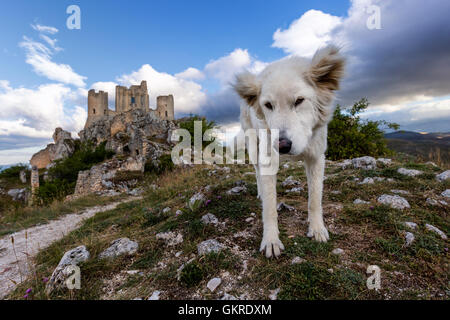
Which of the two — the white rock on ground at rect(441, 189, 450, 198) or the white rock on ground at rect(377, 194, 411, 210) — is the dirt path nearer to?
the white rock on ground at rect(377, 194, 411, 210)

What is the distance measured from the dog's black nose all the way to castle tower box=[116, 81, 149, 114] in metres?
71.8

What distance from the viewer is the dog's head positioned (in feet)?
7.25

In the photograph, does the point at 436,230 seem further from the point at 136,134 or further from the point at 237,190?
the point at 136,134

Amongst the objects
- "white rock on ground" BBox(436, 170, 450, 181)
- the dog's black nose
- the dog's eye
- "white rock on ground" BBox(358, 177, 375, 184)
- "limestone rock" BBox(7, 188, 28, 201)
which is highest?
the dog's eye

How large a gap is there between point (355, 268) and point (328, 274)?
0.39m

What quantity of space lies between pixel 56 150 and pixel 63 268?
68.1 m

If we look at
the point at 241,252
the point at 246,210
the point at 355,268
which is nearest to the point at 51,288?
the point at 241,252

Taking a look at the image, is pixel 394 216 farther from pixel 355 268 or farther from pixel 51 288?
pixel 51 288

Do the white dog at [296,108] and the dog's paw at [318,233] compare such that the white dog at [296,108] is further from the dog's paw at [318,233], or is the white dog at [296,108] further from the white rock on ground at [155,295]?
the white rock on ground at [155,295]

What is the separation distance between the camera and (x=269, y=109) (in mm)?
2408

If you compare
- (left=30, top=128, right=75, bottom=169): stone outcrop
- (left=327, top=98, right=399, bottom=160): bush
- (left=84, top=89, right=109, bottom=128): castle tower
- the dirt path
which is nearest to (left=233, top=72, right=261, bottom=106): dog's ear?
the dirt path

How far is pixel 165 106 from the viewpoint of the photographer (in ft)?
216

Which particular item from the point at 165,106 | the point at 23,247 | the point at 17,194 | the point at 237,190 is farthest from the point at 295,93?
the point at 165,106
